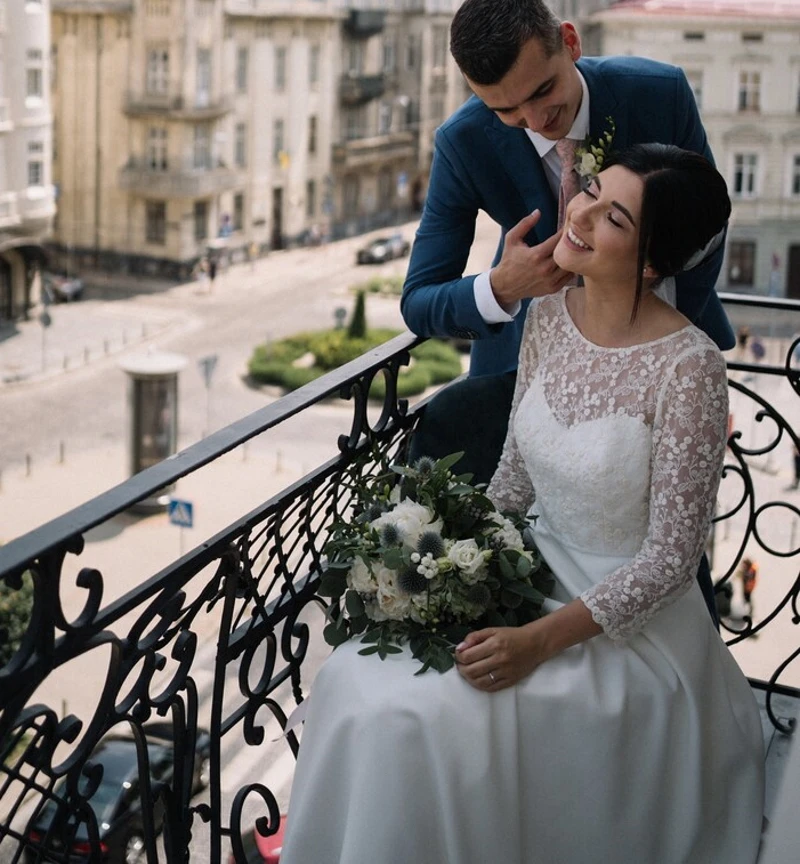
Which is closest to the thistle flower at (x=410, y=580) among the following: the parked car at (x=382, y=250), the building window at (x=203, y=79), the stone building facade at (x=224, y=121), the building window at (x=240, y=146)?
the stone building facade at (x=224, y=121)

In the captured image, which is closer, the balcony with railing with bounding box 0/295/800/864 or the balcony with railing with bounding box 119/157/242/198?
the balcony with railing with bounding box 0/295/800/864

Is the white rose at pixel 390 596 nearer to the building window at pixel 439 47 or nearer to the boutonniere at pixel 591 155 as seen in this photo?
the boutonniere at pixel 591 155

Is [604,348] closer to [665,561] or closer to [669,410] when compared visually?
[669,410]

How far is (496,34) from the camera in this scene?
1.82m

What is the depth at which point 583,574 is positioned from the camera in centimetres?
183

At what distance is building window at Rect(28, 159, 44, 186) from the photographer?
2303cm

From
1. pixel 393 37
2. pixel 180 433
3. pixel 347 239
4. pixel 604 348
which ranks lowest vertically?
pixel 180 433

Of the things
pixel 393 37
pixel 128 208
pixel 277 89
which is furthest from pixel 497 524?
pixel 393 37

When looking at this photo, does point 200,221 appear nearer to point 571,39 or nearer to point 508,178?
point 508,178

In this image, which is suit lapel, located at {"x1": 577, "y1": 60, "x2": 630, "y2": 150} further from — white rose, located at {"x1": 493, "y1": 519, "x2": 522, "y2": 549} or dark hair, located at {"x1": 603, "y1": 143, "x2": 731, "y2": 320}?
white rose, located at {"x1": 493, "y1": 519, "x2": 522, "y2": 549}

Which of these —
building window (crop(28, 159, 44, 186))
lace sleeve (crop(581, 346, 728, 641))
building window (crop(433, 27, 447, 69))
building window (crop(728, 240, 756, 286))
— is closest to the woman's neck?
lace sleeve (crop(581, 346, 728, 641))

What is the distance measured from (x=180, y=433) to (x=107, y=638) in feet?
60.9

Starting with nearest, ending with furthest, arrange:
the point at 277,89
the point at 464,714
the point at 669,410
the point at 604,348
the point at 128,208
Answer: the point at 464,714 < the point at 669,410 < the point at 604,348 < the point at 128,208 < the point at 277,89

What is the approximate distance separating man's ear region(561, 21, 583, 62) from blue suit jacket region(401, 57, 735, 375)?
6 centimetres
